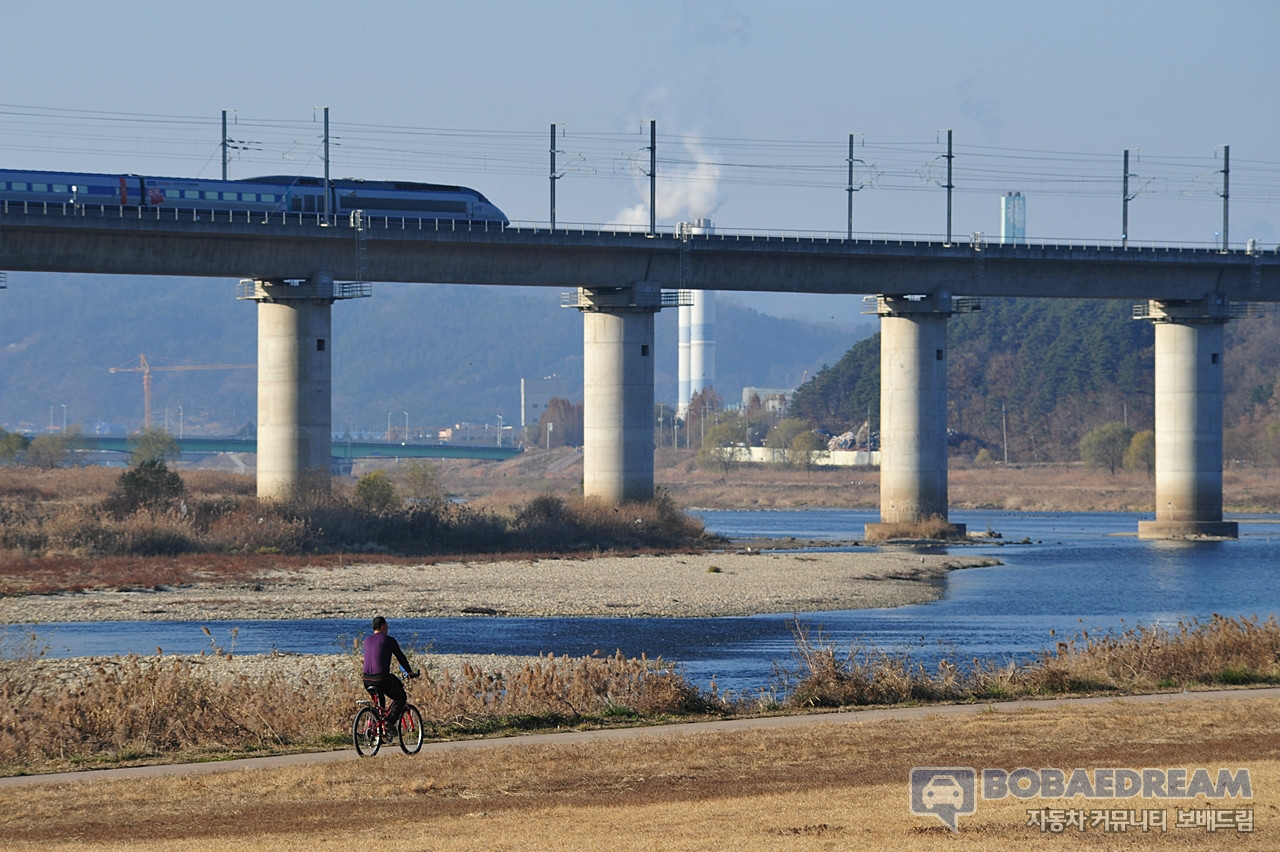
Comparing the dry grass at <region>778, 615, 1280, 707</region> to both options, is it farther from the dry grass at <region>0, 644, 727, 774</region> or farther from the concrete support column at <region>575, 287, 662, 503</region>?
the concrete support column at <region>575, 287, 662, 503</region>

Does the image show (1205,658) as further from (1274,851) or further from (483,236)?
(483,236)

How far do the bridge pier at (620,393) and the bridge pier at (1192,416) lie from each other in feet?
106

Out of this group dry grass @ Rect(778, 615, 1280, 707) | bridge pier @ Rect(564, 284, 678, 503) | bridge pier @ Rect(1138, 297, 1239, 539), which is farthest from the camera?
bridge pier @ Rect(1138, 297, 1239, 539)

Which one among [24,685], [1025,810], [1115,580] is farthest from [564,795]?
[1115,580]

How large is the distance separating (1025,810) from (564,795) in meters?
5.65

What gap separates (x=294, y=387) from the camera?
3061 inches

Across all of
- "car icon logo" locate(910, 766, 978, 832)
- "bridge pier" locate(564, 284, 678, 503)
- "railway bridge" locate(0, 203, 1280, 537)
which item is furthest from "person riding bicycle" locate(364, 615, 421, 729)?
"bridge pier" locate(564, 284, 678, 503)

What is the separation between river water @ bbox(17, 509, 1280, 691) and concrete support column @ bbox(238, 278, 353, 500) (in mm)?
27815

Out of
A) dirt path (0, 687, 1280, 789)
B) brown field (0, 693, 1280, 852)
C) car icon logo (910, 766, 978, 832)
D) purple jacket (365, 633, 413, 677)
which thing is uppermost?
purple jacket (365, 633, 413, 677)

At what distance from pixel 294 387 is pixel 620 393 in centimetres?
1627

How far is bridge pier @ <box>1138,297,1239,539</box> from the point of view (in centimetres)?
9762

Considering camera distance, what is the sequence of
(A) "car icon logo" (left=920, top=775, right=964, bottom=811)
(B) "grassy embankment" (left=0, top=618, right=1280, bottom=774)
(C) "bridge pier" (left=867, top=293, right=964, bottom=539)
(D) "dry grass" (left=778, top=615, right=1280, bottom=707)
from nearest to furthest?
1. (A) "car icon logo" (left=920, top=775, right=964, bottom=811)
2. (B) "grassy embankment" (left=0, top=618, right=1280, bottom=774)
3. (D) "dry grass" (left=778, top=615, right=1280, bottom=707)
4. (C) "bridge pier" (left=867, top=293, right=964, bottom=539)

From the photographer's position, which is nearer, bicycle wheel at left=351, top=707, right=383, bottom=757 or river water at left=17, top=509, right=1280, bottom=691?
bicycle wheel at left=351, top=707, right=383, bottom=757

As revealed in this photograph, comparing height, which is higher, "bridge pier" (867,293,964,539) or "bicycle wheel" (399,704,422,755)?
"bridge pier" (867,293,964,539)
